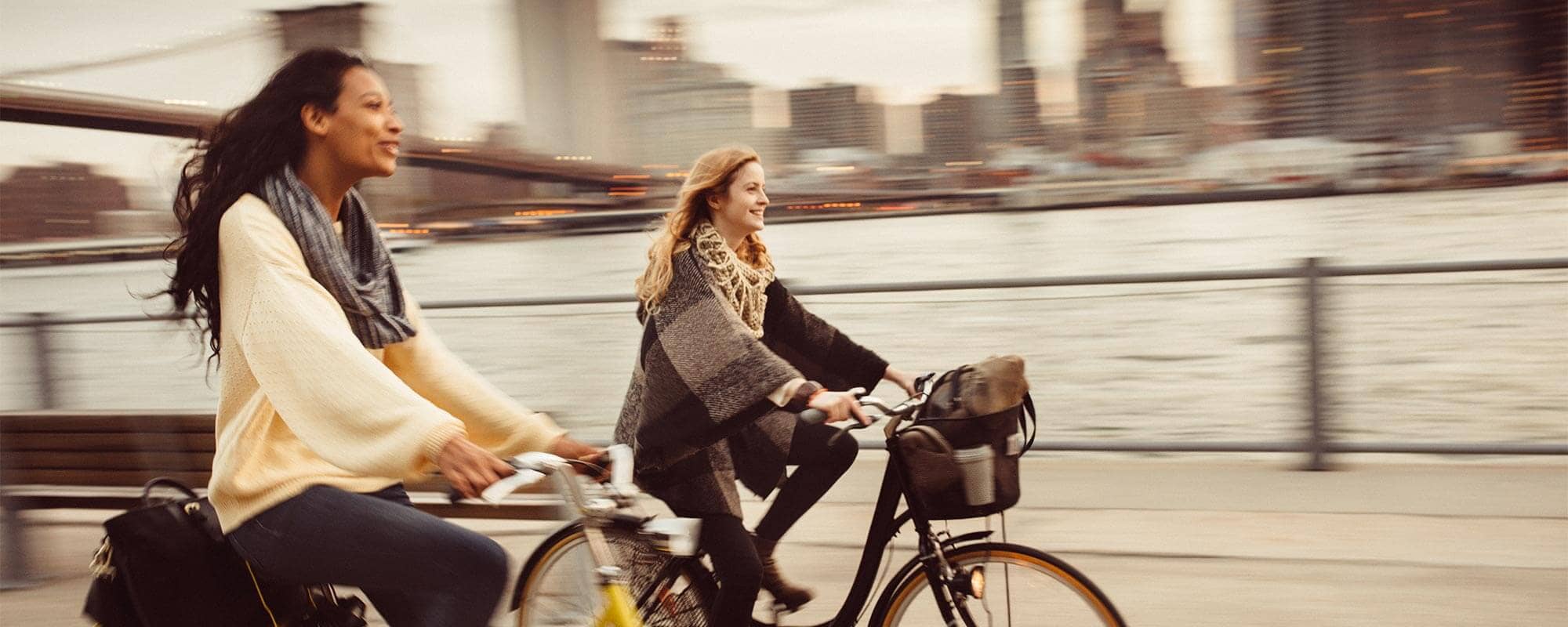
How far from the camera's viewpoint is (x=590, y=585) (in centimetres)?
274

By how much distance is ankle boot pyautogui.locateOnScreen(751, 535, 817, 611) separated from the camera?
3225mm

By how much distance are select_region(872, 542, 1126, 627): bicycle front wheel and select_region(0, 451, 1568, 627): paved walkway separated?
1283mm

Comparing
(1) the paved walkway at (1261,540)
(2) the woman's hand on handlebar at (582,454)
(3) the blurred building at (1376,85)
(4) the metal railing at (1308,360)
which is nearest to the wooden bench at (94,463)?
(1) the paved walkway at (1261,540)

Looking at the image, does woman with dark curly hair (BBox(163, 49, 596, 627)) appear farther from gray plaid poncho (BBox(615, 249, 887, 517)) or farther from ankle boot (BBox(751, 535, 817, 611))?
ankle boot (BBox(751, 535, 817, 611))

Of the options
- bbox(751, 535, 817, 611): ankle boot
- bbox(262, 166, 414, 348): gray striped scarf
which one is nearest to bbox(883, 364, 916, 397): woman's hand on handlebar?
bbox(751, 535, 817, 611): ankle boot

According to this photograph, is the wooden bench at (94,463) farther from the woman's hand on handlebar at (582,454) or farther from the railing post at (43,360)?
the woman's hand on handlebar at (582,454)

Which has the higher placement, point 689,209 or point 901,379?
point 689,209

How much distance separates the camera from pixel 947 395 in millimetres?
2586

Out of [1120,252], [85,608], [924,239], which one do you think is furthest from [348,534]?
[924,239]

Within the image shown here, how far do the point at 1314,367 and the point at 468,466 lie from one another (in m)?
5.03

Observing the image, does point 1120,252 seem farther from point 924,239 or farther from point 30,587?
point 30,587

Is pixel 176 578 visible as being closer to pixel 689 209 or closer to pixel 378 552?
pixel 378 552

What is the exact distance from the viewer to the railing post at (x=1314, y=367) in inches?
232

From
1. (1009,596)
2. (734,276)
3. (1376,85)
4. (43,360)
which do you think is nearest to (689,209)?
(734,276)
